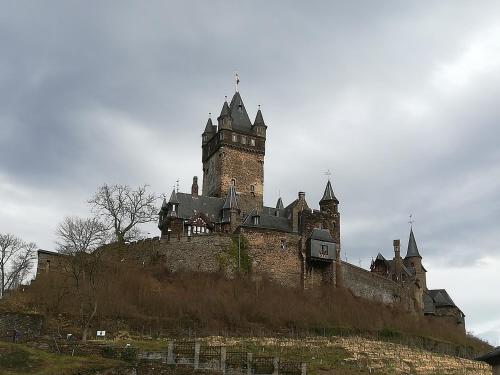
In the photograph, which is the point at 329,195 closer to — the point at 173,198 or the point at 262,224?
the point at 262,224

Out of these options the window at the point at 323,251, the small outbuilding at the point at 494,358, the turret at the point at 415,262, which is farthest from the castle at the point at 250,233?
the small outbuilding at the point at 494,358

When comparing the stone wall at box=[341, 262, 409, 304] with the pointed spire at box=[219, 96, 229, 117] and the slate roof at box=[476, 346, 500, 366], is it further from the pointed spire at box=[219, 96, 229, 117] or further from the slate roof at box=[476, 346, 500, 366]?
the slate roof at box=[476, 346, 500, 366]

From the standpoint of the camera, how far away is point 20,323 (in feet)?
122

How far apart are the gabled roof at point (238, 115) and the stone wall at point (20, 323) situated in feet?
118

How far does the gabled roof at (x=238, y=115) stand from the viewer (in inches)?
2761

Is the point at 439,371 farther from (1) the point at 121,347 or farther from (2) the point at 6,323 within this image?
(2) the point at 6,323

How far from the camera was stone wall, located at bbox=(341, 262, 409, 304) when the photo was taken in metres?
57.1

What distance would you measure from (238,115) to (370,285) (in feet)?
78.8

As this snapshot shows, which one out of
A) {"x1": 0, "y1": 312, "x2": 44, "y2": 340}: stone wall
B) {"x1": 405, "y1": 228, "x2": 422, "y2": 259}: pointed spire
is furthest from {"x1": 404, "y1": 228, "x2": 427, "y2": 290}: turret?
Result: {"x1": 0, "y1": 312, "x2": 44, "y2": 340}: stone wall

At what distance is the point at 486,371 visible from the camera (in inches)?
1879

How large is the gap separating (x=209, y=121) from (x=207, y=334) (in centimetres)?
3565

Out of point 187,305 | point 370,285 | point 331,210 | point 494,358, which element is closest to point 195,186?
point 331,210

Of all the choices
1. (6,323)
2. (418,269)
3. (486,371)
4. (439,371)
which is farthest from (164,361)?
(418,269)

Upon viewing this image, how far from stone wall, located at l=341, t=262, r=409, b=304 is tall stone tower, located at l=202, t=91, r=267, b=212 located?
13021 mm
